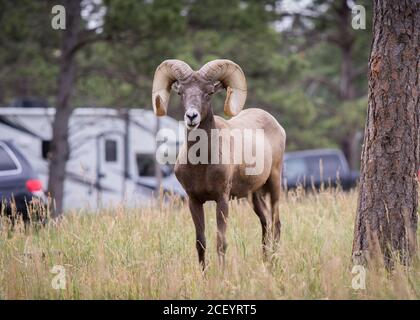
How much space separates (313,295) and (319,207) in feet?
13.3

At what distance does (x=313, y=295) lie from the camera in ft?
19.3

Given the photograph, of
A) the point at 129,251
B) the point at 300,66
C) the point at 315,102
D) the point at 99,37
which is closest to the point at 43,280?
the point at 129,251

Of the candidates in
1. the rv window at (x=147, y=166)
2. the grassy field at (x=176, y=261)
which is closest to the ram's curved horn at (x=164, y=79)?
the grassy field at (x=176, y=261)

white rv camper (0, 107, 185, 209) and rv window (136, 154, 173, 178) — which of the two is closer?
white rv camper (0, 107, 185, 209)

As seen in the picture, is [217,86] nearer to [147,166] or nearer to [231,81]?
[231,81]

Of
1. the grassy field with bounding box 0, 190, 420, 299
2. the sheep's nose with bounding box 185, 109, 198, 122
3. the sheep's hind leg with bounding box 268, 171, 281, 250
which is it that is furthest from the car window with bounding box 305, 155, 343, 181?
the sheep's nose with bounding box 185, 109, 198, 122

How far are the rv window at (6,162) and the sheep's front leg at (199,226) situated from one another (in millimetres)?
5228

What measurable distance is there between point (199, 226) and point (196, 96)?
4.46 feet

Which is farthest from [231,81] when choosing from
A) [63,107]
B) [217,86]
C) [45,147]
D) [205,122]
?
[45,147]

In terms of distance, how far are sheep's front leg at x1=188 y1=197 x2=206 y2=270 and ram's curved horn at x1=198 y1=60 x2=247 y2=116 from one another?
1.00 m

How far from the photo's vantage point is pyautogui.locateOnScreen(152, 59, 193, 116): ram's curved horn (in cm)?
719

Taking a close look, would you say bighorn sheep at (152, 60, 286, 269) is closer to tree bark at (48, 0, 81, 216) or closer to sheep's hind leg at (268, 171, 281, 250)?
sheep's hind leg at (268, 171, 281, 250)

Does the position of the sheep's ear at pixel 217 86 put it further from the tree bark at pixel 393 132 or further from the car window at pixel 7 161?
the car window at pixel 7 161

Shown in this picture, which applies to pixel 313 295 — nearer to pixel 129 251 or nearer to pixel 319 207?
pixel 129 251
